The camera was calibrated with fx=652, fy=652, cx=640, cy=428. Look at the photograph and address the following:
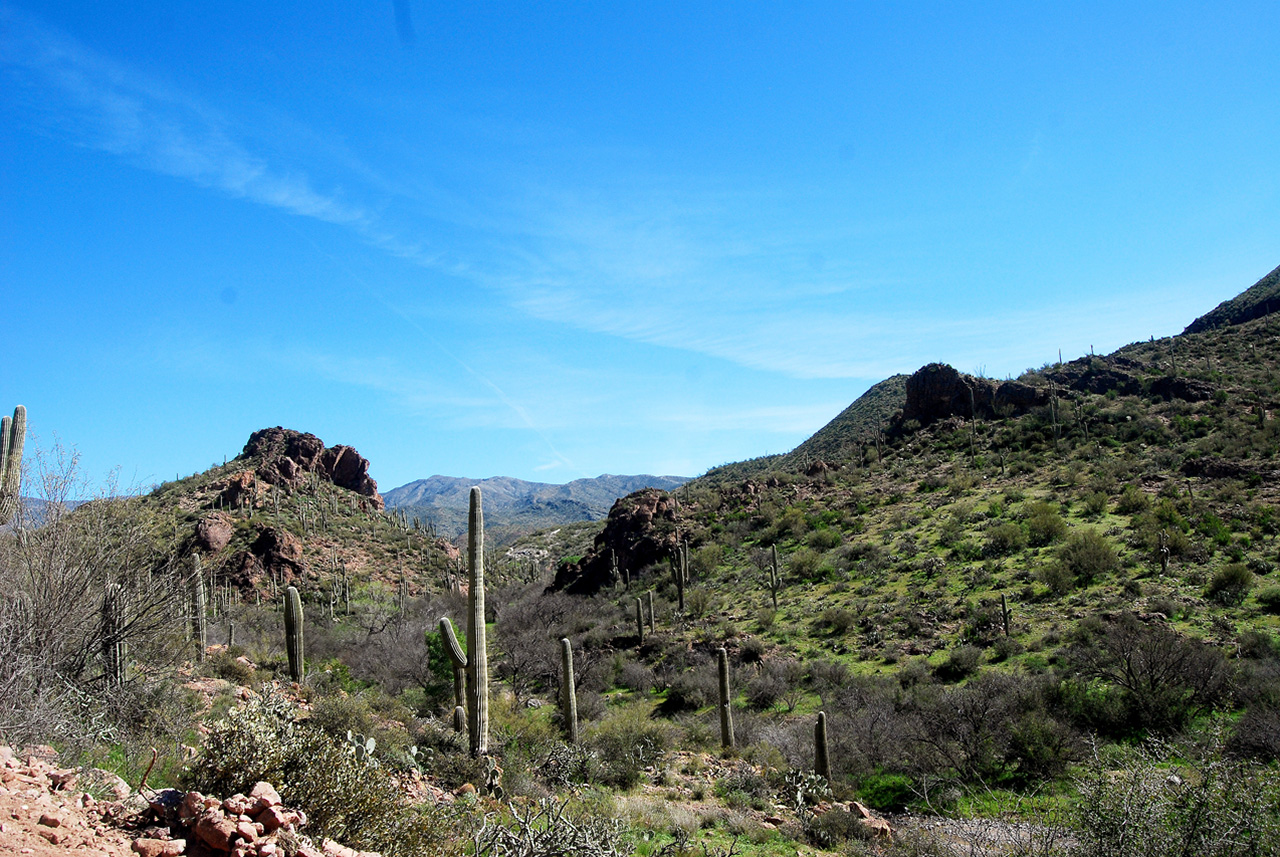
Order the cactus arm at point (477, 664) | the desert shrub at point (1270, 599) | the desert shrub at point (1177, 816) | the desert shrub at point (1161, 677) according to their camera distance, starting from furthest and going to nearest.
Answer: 1. the desert shrub at point (1270, 599)
2. the desert shrub at point (1161, 677)
3. the cactus arm at point (477, 664)
4. the desert shrub at point (1177, 816)

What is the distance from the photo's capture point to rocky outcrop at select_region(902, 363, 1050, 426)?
39.2 metres

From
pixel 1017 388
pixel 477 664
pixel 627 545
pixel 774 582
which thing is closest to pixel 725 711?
pixel 477 664

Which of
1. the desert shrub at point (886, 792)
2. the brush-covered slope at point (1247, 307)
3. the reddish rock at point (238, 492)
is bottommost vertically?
the desert shrub at point (886, 792)

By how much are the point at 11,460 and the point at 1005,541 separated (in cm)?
→ 2705

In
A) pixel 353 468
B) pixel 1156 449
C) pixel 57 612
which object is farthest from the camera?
pixel 353 468

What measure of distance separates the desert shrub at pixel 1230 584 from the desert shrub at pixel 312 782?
19.8 metres

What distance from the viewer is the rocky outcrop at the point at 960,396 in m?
39.2

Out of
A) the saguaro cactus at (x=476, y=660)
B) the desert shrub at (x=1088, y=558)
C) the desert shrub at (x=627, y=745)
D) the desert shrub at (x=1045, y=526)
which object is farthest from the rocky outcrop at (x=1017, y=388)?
the saguaro cactus at (x=476, y=660)

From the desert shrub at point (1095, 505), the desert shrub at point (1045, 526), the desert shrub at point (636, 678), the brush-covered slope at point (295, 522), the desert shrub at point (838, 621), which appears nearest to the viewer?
the desert shrub at point (636, 678)

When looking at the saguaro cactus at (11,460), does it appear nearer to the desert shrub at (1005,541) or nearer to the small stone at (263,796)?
the small stone at (263,796)

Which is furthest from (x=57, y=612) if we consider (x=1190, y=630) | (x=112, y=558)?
(x=1190, y=630)

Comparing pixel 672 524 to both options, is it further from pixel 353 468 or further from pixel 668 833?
pixel 353 468

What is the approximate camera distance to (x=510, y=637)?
82.6 ft

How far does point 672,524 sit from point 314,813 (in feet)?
108
